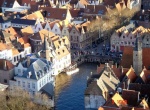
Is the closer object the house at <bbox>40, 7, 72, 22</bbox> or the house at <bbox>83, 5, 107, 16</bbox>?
the house at <bbox>40, 7, 72, 22</bbox>

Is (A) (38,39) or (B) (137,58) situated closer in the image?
(B) (137,58)

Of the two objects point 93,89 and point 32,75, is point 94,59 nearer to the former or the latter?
point 32,75

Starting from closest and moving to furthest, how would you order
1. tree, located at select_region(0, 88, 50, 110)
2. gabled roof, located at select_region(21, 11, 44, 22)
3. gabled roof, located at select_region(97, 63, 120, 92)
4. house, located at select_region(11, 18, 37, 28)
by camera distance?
gabled roof, located at select_region(97, 63, 120, 92) → tree, located at select_region(0, 88, 50, 110) → house, located at select_region(11, 18, 37, 28) → gabled roof, located at select_region(21, 11, 44, 22)

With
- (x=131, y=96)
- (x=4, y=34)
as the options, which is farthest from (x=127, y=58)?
(x=4, y=34)

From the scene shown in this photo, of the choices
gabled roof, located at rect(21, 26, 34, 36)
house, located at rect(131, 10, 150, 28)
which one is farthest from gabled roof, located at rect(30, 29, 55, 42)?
house, located at rect(131, 10, 150, 28)

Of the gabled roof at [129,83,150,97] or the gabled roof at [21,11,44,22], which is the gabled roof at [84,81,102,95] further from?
the gabled roof at [21,11,44,22]

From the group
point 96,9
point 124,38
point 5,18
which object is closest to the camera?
point 124,38
